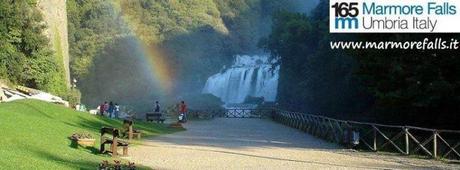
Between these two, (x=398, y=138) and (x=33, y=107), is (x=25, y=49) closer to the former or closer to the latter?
(x=33, y=107)

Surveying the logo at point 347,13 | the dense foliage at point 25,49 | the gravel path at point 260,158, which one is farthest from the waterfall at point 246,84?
the gravel path at point 260,158

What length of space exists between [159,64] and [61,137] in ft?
290

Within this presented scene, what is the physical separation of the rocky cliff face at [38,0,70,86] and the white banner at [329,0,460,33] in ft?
107

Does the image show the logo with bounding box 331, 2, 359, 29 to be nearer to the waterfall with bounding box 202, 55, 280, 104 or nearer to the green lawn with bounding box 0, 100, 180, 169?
the green lawn with bounding box 0, 100, 180, 169

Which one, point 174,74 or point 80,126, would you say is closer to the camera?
point 80,126

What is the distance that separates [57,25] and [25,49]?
13.4 metres

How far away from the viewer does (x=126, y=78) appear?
95.4 meters

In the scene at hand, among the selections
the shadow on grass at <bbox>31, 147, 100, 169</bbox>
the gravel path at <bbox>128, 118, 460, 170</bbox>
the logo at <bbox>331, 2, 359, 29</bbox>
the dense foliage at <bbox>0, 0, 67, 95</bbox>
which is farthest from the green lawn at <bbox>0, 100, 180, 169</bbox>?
the dense foliage at <bbox>0, 0, 67, 95</bbox>

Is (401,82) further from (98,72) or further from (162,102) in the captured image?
(98,72)

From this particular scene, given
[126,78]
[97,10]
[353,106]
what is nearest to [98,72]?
[126,78]

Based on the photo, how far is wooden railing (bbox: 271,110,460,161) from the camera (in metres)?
14.8

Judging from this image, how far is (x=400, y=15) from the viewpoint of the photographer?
1866 cm

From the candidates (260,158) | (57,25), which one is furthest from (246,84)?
(260,158)

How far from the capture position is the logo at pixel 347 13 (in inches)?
793
